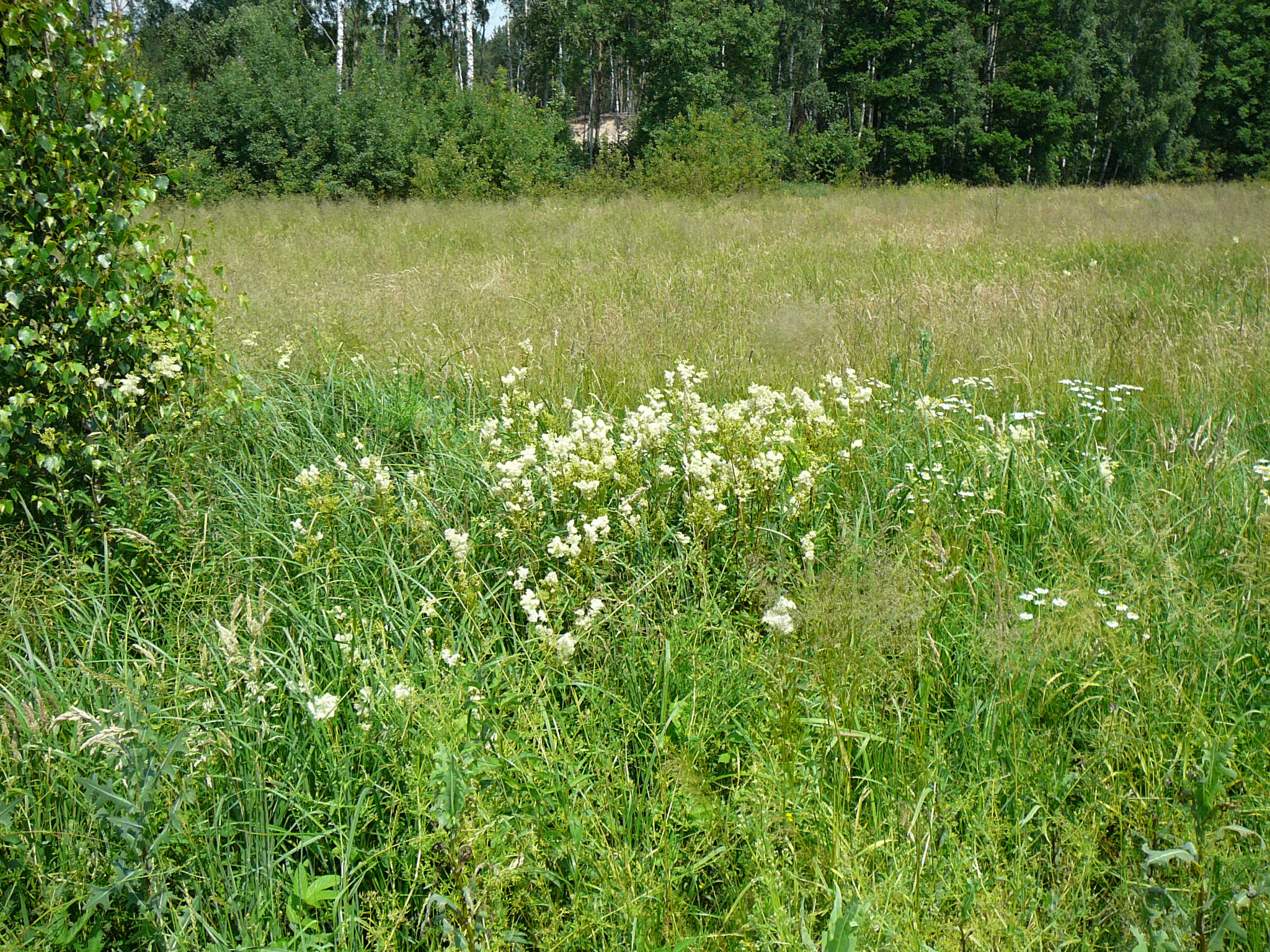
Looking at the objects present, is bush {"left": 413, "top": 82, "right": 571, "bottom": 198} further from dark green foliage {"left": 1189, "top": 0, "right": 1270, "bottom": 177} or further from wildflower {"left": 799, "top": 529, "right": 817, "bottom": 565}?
dark green foliage {"left": 1189, "top": 0, "right": 1270, "bottom": 177}

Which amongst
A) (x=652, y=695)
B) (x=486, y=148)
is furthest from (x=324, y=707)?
(x=486, y=148)

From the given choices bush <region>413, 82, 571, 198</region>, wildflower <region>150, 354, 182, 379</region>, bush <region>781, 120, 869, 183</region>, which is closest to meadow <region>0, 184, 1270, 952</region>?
wildflower <region>150, 354, 182, 379</region>

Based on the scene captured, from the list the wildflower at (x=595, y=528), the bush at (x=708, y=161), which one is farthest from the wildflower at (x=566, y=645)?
the bush at (x=708, y=161)

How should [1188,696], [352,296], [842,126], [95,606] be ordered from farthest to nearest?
[842,126] → [352,296] → [95,606] → [1188,696]

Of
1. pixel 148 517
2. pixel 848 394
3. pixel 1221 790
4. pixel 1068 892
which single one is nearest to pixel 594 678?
pixel 1068 892

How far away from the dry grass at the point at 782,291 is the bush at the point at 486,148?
794cm

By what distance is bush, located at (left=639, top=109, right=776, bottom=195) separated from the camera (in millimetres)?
18656

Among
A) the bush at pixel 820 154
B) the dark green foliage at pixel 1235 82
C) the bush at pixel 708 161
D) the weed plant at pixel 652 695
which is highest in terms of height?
the dark green foliage at pixel 1235 82

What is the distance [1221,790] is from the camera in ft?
5.80

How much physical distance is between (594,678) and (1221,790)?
1.51 meters

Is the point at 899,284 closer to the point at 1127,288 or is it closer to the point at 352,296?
the point at 1127,288

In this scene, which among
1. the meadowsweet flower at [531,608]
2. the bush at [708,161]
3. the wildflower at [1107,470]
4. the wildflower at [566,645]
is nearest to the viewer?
the wildflower at [566,645]

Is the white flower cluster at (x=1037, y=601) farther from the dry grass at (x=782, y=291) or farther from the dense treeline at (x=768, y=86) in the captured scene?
the dense treeline at (x=768, y=86)

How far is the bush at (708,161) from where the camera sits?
61.2 feet
